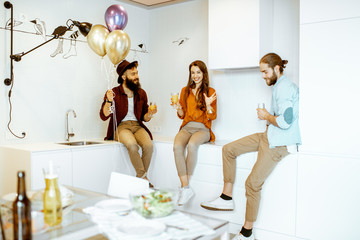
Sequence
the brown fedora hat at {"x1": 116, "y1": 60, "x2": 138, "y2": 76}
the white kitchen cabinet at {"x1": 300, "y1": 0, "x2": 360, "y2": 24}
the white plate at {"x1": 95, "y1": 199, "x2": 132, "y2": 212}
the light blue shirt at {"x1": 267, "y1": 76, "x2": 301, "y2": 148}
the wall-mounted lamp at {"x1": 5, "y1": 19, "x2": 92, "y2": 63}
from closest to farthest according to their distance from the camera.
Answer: the white plate at {"x1": 95, "y1": 199, "x2": 132, "y2": 212} → the white kitchen cabinet at {"x1": 300, "y1": 0, "x2": 360, "y2": 24} → the light blue shirt at {"x1": 267, "y1": 76, "x2": 301, "y2": 148} → the wall-mounted lamp at {"x1": 5, "y1": 19, "x2": 92, "y2": 63} → the brown fedora hat at {"x1": 116, "y1": 60, "x2": 138, "y2": 76}

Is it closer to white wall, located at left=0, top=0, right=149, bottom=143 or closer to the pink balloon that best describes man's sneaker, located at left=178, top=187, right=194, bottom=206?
white wall, located at left=0, top=0, right=149, bottom=143

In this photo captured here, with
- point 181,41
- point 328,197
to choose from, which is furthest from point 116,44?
point 328,197

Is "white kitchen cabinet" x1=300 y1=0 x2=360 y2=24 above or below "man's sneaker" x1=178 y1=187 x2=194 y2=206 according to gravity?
above

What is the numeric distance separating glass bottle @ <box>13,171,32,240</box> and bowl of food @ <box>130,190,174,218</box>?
0.40m

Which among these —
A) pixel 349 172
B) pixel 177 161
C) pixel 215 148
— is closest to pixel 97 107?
pixel 177 161

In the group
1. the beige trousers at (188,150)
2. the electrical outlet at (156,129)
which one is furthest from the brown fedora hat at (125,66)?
the electrical outlet at (156,129)

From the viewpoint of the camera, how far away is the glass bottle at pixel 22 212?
124cm

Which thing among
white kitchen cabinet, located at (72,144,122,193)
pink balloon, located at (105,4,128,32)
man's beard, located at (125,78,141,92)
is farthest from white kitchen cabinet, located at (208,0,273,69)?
white kitchen cabinet, located at (72,144,122,193)

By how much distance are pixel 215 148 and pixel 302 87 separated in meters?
1.02

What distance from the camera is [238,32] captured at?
351cm

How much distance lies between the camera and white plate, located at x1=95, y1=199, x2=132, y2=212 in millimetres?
1590

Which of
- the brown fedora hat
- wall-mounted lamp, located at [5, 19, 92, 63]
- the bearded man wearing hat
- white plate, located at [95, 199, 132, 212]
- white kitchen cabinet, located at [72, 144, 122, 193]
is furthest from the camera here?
the brown fedora hat

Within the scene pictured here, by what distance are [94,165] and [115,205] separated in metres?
1.93

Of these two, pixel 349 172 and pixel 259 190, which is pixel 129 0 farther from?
pixel 349 172
